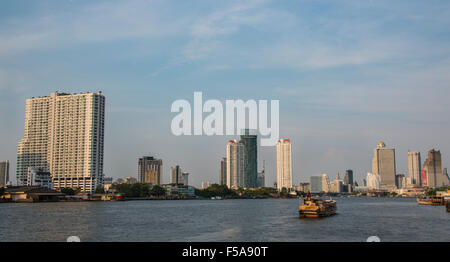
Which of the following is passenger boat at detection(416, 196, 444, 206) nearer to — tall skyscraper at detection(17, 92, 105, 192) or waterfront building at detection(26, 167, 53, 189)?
tall skyscraper at detection(17, 92, 105, 192)

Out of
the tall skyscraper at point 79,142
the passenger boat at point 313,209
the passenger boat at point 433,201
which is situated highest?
the tall skyscraper at point 79,142

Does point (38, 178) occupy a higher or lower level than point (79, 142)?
lower

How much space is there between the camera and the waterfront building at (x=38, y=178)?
7028 inches

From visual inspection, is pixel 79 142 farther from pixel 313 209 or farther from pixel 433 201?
pixel 313 209

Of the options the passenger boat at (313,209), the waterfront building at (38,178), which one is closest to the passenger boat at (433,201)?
the passenger boat at (313,209)

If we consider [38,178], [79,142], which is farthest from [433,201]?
[38,178]

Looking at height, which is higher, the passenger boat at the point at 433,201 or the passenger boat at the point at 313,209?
the passenger boat at the point at 313,209

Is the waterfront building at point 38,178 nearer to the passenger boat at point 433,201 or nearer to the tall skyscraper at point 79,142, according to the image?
the tall skyscraper at point 79,142

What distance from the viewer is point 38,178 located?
181 m
